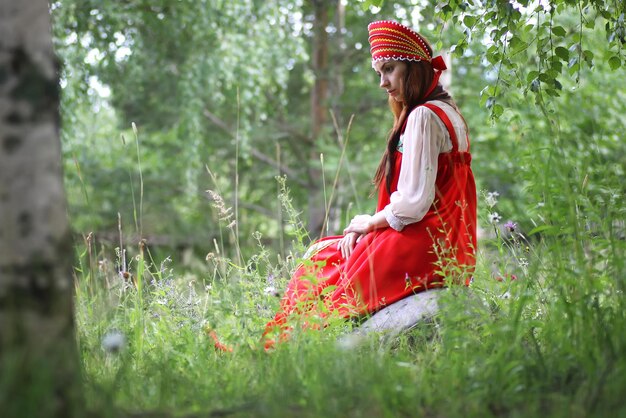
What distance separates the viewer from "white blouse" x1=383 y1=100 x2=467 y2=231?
123 inches

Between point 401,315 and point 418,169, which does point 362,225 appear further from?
point 401,315

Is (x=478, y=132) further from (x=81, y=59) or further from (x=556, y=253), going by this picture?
(x=556, y=253)

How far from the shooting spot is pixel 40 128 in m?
1.58

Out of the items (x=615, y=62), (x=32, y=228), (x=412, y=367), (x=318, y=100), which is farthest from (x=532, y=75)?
(x=318, y=100)

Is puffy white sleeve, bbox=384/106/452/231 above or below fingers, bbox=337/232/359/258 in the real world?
above

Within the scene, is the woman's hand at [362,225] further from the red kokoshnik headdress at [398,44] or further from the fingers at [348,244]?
the red kokoshnik headdress at [398,44]

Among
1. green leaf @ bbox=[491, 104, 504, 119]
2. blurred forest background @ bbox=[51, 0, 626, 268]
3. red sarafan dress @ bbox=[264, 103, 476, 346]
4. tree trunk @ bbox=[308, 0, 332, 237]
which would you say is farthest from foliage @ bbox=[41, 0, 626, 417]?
tree trunk @ bbox=[308, 0, 332, 237]

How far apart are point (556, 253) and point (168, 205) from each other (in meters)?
9.94

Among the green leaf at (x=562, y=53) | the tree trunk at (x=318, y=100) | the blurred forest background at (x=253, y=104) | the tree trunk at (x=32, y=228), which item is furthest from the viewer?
the tree trunk at (x=318, y=100)

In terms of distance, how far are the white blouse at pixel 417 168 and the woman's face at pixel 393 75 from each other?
206mm

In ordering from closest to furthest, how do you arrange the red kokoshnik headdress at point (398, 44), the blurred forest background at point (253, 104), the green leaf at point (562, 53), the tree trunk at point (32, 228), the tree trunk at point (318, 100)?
1. the tree trunk at point (32, 228)
2. the green leaf at point (562, 53)
3. the red kokoshnik headdress at point (398, 44)
4. the blurred forest background at point (253, 104)
5. the tree trunk at point (318, 100)

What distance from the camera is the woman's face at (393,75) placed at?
10.9 ft

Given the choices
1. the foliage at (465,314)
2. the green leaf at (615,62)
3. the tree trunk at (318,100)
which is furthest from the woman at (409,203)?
the tree trunk at (318,100)

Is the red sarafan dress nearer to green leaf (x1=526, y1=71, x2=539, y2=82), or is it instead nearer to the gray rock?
the gray rock
